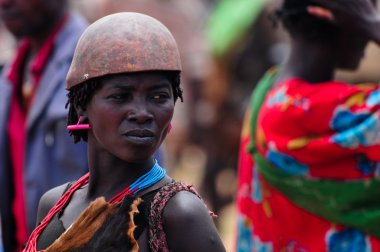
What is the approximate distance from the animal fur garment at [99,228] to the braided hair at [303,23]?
212cm

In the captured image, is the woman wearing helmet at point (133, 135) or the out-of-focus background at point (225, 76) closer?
the woman wearing helmet at point (133, 135)

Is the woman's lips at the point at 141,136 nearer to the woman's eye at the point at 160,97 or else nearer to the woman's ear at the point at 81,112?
the woman's eye at the point at 160,97

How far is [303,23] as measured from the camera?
5.04 m

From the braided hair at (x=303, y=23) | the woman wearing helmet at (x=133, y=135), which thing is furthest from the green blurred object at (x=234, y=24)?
the woman wearing helmet at (x=133, y=135)

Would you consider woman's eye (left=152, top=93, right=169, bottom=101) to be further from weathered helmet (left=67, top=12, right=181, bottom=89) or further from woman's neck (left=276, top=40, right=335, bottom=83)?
woman's neck (left=276, top=40, right=335, bottom=83)

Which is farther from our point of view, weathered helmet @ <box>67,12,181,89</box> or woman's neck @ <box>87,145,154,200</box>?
woman's neck @ <box>87,145,154,200</box>

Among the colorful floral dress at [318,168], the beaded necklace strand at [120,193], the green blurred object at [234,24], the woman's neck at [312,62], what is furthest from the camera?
the green blurred object at [234,24]

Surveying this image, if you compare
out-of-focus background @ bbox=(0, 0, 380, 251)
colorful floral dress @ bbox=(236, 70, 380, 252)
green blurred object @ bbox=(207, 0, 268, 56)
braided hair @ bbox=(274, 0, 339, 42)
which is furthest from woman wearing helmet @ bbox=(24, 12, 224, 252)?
green blurred object @ bbox=(207, 0, 268, 56)

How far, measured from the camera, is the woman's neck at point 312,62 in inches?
197

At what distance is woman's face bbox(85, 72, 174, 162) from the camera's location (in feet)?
10.1

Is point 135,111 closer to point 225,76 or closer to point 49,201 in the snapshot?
point 49,201

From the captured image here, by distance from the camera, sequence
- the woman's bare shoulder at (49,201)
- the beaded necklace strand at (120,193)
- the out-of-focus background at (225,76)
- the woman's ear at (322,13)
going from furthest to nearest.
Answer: the out-of-focus background at (225,76) < the woman's ear at (322,13) < the woman's bare shoulder at (49,201) < the beaded necklace strand at (120,193)

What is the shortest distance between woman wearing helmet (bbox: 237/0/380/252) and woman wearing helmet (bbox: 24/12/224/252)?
5.71 feet

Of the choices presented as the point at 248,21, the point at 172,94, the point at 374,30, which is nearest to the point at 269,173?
the point at 374,30
